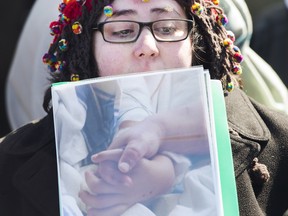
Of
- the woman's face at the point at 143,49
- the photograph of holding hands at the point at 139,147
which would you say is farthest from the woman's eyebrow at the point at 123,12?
the photograph of holding hands at the point at 139,147

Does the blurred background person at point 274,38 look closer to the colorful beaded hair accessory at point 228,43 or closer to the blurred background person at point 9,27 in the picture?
the blurred background person at point 9,27

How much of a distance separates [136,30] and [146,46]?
0.21ft

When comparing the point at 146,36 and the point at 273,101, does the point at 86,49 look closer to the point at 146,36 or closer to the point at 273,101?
the point at 146,36

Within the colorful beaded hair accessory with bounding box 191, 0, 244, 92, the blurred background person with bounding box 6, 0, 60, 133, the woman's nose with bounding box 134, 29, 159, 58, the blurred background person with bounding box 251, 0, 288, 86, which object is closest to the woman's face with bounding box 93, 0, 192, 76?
the woman's nose with bounding box 134, 29, 159, 58

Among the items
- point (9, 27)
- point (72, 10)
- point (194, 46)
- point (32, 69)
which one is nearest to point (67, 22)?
point (72, 10)

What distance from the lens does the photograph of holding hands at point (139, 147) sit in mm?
1555

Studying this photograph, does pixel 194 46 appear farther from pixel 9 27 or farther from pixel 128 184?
pixel 9 27

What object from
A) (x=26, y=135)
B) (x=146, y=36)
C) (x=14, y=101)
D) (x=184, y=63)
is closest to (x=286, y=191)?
(x=184, y=63)

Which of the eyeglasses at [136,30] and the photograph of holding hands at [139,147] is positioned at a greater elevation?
the eyeglasses at [136,30]

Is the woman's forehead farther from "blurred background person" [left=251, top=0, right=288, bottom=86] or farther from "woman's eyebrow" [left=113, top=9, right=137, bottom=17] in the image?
"blurred background person" [left=251, top=0, right=288, bottom=86]

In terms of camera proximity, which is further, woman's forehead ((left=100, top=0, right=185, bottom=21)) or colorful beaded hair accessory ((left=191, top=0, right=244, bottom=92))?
colorful beaded hair accessory ((left=191, top=0, right=244, bottom=92))

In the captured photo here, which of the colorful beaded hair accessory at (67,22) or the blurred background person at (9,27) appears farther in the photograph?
the blurred background person at (9,27)

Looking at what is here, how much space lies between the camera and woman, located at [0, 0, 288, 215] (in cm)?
191

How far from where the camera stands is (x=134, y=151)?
1570 mm
